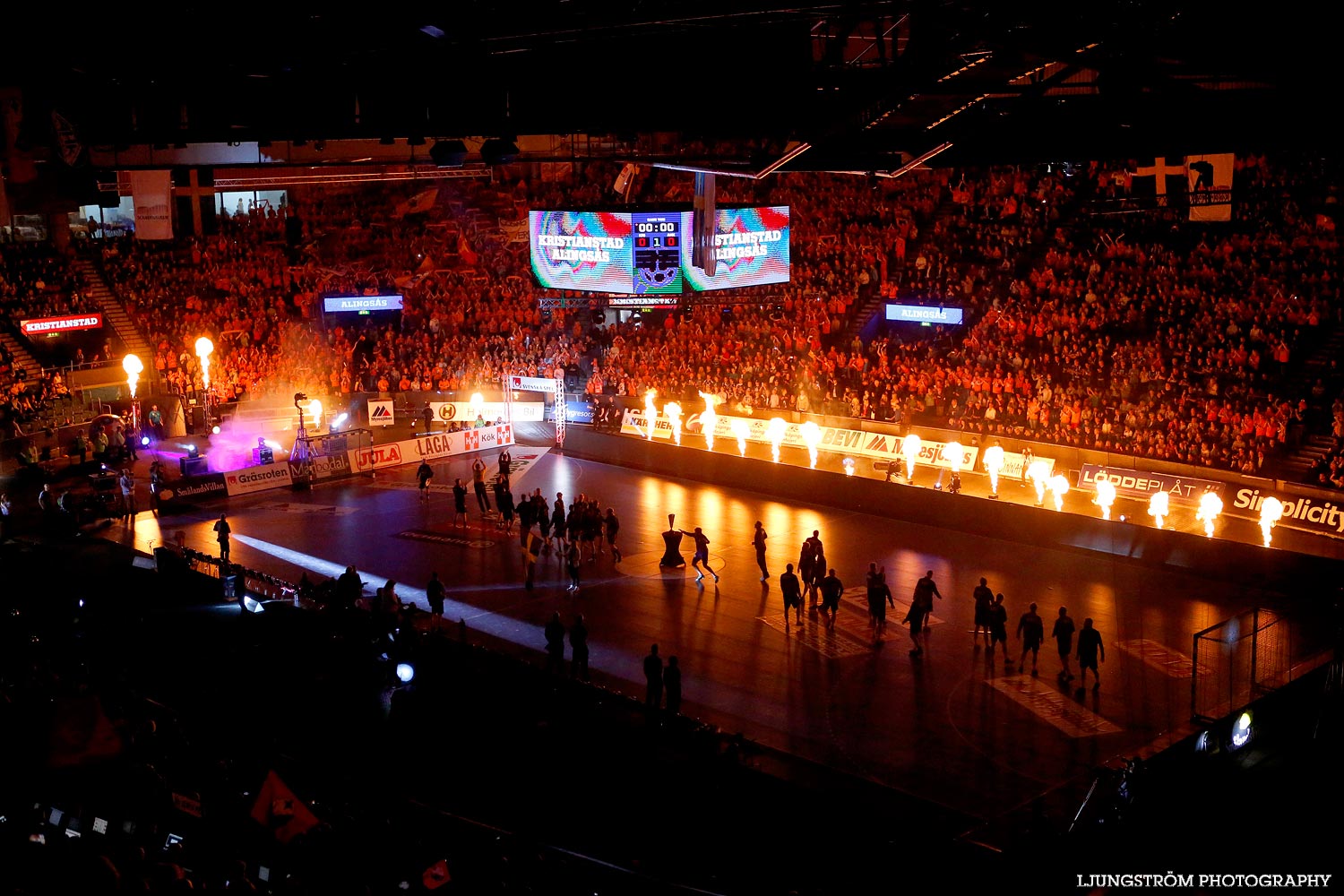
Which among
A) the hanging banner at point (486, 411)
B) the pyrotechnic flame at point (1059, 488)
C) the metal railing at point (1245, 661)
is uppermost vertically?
the hanging banner at point (486, 411)

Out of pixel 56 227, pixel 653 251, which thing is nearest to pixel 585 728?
pixel 653 251

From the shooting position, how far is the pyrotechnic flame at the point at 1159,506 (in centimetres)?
2492

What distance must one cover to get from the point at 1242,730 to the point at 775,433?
1926 cm

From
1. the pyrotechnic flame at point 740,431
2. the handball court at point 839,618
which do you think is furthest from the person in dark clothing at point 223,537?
the pyrotechnic flame at point 740,431

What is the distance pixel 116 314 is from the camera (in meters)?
41.6

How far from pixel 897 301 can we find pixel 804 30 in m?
22.5

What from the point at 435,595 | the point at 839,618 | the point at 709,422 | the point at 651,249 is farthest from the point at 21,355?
the point at 839,618

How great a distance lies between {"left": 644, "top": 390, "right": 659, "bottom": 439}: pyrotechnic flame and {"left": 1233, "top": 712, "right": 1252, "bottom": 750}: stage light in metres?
22.3

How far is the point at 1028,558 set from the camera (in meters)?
23.8

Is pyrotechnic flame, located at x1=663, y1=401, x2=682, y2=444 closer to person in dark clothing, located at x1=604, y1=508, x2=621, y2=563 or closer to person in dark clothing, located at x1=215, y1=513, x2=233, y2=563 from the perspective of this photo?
person in dark clothing, located at x1=604, y1=508, x2=621, y2=563

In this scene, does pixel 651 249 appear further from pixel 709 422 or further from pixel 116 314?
pixel 116 314

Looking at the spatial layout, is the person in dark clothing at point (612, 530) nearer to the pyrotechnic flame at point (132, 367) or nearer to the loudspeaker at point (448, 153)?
the loudspeaker at point (448, 153)

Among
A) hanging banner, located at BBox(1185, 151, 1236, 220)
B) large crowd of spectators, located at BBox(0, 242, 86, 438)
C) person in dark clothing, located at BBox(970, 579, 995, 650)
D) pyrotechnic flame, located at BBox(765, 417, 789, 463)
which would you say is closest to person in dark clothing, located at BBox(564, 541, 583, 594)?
person in dark clothing, located at BBox(970, 579, 995, 650)

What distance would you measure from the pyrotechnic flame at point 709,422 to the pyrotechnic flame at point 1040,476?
380 inches
